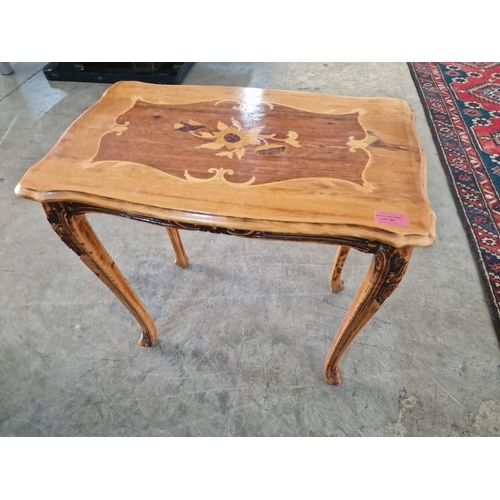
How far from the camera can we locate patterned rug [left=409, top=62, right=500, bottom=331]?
1.57 metres

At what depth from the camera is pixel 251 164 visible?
84 cm

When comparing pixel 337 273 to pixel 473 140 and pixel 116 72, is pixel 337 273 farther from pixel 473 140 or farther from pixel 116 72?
pixel 116 72

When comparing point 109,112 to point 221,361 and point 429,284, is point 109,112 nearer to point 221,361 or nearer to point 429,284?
point 221,361

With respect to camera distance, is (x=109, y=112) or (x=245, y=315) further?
(x=245, y=315)

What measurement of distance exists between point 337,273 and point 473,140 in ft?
4.45

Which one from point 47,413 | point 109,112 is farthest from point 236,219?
point 47,413

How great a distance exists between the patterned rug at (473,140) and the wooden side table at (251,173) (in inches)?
35.8

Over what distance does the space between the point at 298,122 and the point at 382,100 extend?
266 millimetres

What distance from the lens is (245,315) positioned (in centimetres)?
138

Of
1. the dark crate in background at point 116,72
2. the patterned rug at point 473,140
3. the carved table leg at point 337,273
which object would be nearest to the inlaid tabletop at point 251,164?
the carved table leg at point 337,273

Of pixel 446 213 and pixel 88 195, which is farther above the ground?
pixel 88 195

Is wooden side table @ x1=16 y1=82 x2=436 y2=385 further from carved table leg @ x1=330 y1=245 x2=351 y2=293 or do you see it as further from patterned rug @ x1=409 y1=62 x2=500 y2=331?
patterned rug @ x1=409 y1=62 x2=500 y2=331

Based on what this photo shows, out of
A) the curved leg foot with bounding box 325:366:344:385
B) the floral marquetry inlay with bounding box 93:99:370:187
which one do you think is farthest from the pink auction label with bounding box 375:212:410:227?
the curved leg foot with bounding box 325:366:344:385

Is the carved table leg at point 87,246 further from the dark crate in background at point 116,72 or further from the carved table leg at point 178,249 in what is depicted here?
the dark crate in background at point 116,72
